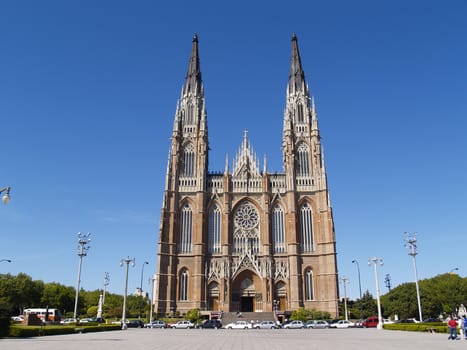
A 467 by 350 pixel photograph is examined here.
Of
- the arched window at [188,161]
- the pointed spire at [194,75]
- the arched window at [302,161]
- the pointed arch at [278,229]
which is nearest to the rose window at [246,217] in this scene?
the pointed arch at [278,229]

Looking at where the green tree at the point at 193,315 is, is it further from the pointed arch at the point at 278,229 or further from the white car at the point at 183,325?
the pointed arch at the point at 278,229

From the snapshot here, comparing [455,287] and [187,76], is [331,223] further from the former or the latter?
[187,76]

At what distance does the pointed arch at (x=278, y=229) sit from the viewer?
6699cm

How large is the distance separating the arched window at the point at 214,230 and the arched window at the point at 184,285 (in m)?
5.44

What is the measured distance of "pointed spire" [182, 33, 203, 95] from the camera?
7900 cm

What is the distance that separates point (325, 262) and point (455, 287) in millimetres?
28272

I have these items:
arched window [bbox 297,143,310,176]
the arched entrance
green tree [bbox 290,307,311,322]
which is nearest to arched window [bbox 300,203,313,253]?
arched window [bbox 297,143,310,176]

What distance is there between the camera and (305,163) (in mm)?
71312

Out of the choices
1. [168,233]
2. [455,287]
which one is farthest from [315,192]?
[455,287]

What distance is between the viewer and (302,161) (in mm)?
71438

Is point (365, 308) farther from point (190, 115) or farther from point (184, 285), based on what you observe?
point (190, 115)

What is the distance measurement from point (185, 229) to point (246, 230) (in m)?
9.96

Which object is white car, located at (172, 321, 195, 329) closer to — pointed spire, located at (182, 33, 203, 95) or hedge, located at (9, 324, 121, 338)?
hedge, located at (9, 324, 121, 338)

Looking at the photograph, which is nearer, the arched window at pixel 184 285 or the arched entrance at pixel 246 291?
the arched window at pixel 184 285
